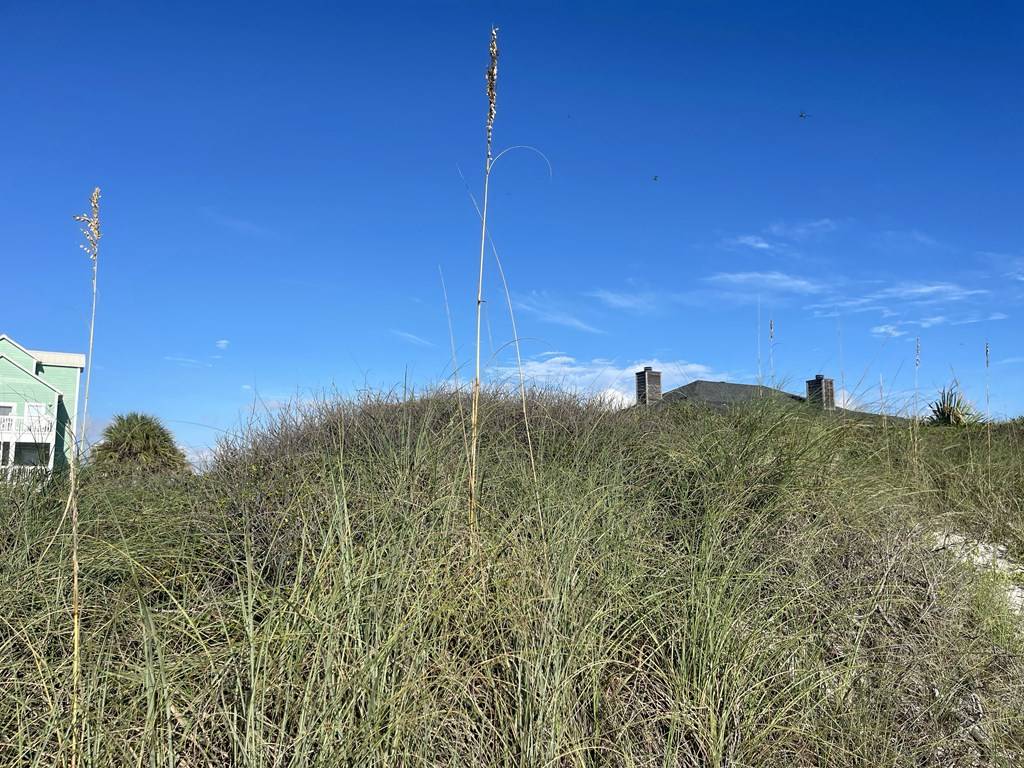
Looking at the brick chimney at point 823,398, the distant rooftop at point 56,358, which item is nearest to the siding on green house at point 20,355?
the distant rooftop at point 56,358

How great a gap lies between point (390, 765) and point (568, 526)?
134cm

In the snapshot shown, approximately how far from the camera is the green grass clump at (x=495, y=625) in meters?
2.17

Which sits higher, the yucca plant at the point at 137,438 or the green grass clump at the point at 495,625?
the yucca plant at the point at 137,438

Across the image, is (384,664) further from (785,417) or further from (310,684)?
(785,417)

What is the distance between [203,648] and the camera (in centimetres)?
232

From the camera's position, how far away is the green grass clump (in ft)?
7.11

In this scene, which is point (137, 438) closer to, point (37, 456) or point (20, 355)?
point (37, 456)

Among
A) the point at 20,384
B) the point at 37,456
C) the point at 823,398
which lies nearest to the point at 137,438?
A: the point at 37,456

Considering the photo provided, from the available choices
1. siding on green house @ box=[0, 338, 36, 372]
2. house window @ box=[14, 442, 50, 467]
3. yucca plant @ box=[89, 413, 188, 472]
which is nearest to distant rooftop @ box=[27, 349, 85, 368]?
→ siding on green house @ box=[0, 338, 36, 372]

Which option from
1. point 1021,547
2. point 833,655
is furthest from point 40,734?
point 1021,547

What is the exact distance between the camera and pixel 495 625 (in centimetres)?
264

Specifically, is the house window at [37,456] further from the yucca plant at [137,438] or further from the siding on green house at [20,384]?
the siding on green house at [20,384]

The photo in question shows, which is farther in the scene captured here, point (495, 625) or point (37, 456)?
point (37, 456)

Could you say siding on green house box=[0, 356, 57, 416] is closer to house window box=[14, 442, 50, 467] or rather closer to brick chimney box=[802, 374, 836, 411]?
house window box=[14, 442, 50, 467]
